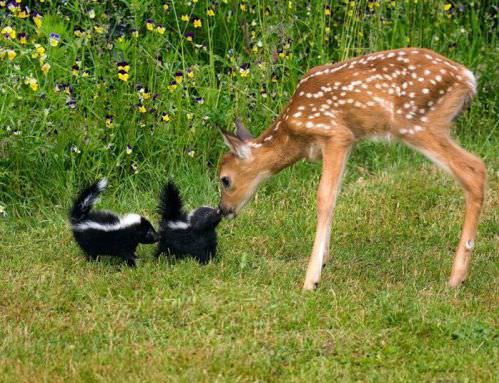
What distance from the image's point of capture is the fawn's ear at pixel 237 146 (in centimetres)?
750

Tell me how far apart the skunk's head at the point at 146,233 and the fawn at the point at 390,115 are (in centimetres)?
119

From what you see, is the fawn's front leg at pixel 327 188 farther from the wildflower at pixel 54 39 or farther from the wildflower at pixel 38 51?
the wildflower at pixel 54 39

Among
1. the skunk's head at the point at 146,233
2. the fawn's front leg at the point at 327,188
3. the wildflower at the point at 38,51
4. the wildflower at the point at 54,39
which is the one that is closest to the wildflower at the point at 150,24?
the wildflower at the point at 54,39

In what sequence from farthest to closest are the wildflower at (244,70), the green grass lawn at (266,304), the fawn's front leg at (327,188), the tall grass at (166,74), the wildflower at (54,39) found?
the wildflower at (244,70)
the tall grass at (166,74)
the wildflower at (54,39)
the fawn's front leg at (327,188)
the green grass lawn at (266,304)

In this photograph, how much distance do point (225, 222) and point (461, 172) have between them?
2.15 m

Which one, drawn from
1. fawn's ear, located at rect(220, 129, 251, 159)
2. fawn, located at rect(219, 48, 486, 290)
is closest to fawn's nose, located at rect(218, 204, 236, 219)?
fawn's ear, located at rect(220, 129, 251, 159)

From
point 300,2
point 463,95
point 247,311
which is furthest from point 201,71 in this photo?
point 247,311

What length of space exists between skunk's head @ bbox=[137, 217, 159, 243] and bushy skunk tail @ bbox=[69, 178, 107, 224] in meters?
0.36

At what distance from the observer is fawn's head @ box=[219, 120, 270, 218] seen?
7590 millimetres

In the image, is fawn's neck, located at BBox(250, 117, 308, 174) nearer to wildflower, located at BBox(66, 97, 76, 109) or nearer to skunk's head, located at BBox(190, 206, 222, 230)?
skunk's head, located at BBox(190, 206, 222, 230)

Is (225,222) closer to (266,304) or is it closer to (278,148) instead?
(278,148)

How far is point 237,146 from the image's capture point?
24.7ft

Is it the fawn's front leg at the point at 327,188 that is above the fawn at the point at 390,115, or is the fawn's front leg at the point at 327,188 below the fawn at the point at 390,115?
below

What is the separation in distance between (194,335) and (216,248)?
1.61 m
